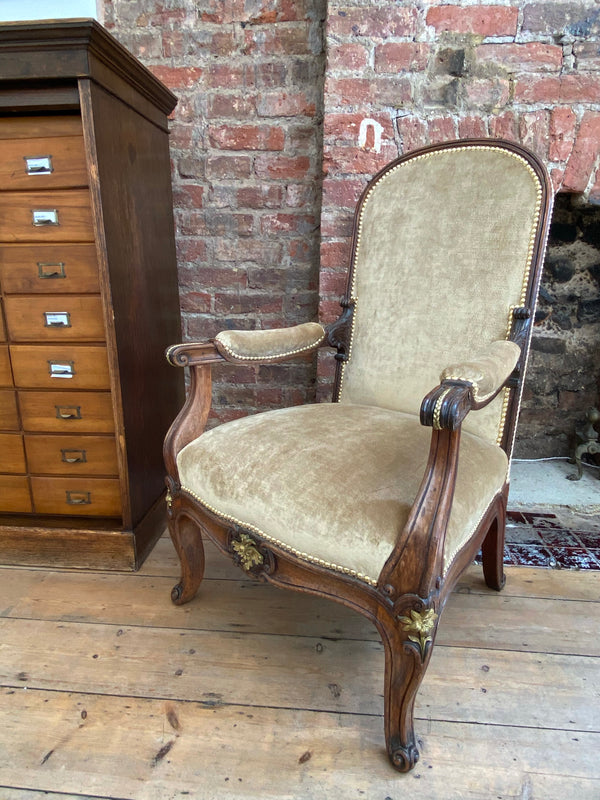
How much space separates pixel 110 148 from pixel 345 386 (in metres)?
0.89

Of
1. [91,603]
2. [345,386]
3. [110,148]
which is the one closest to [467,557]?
[345,386]

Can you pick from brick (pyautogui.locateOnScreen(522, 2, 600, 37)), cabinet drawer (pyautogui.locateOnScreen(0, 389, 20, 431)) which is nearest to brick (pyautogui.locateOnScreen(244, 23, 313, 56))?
brick (pyautogui.locateOnScreen(522, 2, 600, 37))

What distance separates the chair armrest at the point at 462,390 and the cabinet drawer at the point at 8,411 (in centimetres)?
121

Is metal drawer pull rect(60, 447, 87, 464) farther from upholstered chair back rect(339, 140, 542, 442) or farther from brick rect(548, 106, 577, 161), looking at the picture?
brick rect(548, 106, 577, 161)

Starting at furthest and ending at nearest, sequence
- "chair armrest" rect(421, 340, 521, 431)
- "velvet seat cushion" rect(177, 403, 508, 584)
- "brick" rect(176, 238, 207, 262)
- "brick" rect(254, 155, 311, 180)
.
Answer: "brick" rect(176, 238, 207, 262)
"brick" rect(254, 155, 311, 180)
"velvet seat cushion" rect(177, 403, 508, 584)
"chair armrest" rect(421, 340, 521, 431)

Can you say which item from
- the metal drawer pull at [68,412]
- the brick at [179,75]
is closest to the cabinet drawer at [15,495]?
the metal drawer pull at [68,412]

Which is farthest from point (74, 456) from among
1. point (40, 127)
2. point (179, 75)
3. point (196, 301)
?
point (179, 75)

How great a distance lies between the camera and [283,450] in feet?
3.49

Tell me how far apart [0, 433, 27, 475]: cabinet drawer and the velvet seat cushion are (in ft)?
2.06

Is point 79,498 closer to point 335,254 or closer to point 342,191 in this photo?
point 335,254

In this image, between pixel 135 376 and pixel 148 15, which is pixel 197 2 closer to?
pixel 148 15

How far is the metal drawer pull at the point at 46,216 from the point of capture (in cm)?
131

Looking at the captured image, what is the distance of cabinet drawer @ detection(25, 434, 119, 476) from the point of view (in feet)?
4.87

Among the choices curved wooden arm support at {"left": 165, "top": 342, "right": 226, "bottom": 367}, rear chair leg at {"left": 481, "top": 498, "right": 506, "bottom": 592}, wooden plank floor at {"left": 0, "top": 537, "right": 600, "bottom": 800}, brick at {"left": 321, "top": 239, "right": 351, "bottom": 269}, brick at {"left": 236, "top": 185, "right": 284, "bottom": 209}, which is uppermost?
brick at {"left": 236, "top": 185, "right": 284, "bottom": 209}
